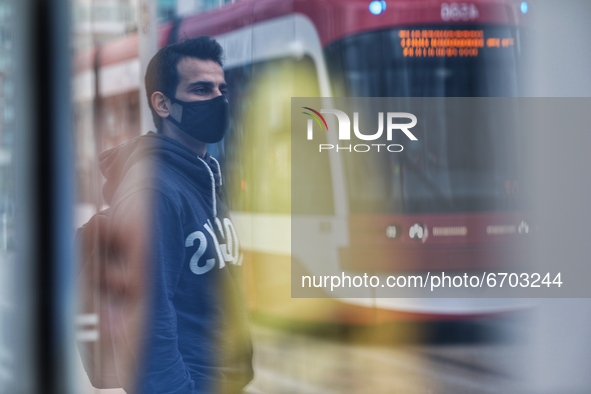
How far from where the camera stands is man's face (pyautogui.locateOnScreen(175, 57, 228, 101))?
412 centimetres

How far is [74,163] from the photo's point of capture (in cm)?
425

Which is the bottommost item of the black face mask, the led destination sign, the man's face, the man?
the man

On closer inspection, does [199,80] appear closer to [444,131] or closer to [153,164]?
[153,164]

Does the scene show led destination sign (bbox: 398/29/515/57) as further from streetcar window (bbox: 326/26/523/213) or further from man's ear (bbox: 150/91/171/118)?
man's ear (bbox: 150/91/171/118)

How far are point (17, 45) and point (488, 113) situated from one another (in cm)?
235

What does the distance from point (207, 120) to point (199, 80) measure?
19cm

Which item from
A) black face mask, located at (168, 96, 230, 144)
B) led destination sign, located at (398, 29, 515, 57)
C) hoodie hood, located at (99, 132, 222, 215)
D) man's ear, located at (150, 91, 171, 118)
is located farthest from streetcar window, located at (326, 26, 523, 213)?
man's ear, located at (150, 91, 171, 118)

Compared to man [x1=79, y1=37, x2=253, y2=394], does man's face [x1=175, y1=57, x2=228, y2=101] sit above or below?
above

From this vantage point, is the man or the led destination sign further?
the led destination sign

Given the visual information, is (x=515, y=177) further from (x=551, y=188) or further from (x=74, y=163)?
(x=74, y=163)

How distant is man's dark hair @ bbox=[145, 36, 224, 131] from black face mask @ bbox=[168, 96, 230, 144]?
7 centimetres

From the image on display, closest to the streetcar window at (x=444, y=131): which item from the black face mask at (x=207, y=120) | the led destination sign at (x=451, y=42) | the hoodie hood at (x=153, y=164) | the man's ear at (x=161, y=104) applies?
the led destination sign at (x=451, y=42)

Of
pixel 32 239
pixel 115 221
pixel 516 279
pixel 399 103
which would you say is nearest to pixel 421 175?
pixel 399 103

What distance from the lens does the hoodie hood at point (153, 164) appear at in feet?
13.5
